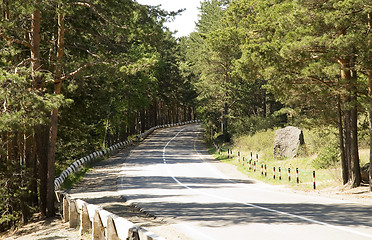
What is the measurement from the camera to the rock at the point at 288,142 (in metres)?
29.0

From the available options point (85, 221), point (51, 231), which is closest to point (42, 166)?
point (51, 231)

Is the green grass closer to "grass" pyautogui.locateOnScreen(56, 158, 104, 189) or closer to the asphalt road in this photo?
the asphalt road

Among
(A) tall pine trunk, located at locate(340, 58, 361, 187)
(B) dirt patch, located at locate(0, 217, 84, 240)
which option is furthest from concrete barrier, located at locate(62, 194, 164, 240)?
(A) tall pine trunk, located at locate(340, 58, 361, 187)

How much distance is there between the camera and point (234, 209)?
13.7m

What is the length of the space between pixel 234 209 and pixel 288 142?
16.9 meters

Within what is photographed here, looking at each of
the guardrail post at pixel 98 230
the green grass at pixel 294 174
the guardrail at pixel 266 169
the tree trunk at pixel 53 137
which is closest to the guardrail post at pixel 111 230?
the guardrail post at pixel 98 230

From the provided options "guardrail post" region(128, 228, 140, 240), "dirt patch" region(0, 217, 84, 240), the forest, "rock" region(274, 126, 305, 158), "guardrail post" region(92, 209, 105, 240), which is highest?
the forest

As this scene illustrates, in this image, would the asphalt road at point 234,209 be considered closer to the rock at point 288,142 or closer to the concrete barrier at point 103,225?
the concrete barrier at point 103,225

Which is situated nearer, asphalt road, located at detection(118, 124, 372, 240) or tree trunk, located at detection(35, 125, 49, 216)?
asphalt road, located at detection(118, 124, 372, 240)

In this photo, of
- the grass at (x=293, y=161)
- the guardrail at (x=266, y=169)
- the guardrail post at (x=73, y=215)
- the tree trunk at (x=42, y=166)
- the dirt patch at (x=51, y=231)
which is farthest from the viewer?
the guardrail at (x=266, y=169)

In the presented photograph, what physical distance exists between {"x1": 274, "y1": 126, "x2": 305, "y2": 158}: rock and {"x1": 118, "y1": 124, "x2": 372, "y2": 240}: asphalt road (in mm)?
4778

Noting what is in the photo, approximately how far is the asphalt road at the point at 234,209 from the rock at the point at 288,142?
478 cm

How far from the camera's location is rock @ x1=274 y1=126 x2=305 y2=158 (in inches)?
1141

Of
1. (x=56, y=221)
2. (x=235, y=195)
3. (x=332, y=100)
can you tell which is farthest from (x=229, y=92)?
(x=56, y=221)
